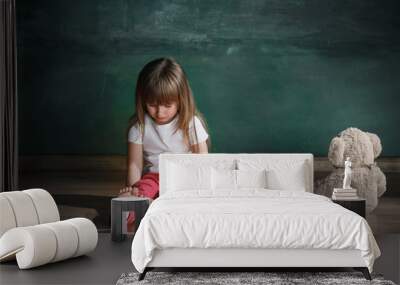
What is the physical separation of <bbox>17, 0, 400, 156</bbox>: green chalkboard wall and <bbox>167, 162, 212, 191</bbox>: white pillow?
3.23 feet

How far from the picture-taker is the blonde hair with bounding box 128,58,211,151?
315 inches

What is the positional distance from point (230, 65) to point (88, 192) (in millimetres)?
2301

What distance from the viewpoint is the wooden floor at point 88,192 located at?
8.00m

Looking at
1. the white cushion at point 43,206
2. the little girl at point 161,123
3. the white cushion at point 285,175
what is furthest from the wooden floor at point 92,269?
the little girl at point 161,123

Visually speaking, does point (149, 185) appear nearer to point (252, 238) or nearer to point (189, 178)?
point (189, 178)

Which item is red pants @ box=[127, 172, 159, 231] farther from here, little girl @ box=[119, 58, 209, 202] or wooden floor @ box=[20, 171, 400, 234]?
wooden floor @ box=[20, 171, 400, 234]

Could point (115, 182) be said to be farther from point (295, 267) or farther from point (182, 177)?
point (295, 267)

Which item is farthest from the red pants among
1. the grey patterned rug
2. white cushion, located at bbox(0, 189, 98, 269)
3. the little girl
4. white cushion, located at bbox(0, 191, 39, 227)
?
the grey patterned rug

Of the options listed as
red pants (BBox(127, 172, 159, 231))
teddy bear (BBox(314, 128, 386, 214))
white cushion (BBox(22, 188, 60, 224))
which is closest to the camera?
white cushion (BBox(22, 188, 60, 224))

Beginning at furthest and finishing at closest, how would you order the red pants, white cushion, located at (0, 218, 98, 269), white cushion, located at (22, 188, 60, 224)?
the red pants → white cushion, located at (22, 188, 60, 224) → white cushion, located at (0, 218, 98, 269)

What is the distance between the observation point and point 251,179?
684cm

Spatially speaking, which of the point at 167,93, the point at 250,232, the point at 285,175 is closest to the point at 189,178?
the point at 285,175

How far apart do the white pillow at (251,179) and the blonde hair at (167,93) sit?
3.99ft

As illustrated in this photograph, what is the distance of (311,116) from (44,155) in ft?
10.6
